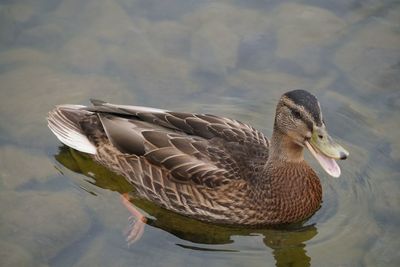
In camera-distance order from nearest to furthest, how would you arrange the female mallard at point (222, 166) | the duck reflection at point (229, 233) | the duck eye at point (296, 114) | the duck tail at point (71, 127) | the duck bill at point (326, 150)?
1. the duck bill at point (326, 150)
2. the duck eye at point (296, 114)
3. the duck reflection at point (229, 233)
4. the female mallard at point (222, 166)
5. the duck tail at point (71, 127)

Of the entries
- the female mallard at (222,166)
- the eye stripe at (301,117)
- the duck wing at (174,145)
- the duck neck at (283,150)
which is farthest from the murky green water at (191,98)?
the eye stripe at (301,117)

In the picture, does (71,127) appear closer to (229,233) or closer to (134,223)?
(134,223)

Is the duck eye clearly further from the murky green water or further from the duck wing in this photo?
the murky green water

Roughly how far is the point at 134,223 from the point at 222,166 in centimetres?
102

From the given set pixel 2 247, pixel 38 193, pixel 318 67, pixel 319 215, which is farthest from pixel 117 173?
pixel 318 67

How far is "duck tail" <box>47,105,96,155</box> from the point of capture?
8.16m

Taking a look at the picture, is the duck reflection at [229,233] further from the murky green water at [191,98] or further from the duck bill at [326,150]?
the duck bill at [326,150]

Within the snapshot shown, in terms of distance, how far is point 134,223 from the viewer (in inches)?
293

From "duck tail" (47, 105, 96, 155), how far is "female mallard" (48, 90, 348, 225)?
0.43 metres

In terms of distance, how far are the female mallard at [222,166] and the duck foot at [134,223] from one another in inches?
8.2

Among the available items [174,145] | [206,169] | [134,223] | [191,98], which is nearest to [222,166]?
[206,169]

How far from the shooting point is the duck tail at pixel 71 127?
8.16m

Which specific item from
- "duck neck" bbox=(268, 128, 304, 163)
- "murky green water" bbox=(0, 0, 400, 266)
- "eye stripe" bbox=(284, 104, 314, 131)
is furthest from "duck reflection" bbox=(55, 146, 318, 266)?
"eye stripe" bbox=(284, 104, 314, 131)

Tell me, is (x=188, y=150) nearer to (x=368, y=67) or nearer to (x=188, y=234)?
(x=188, y=234)
